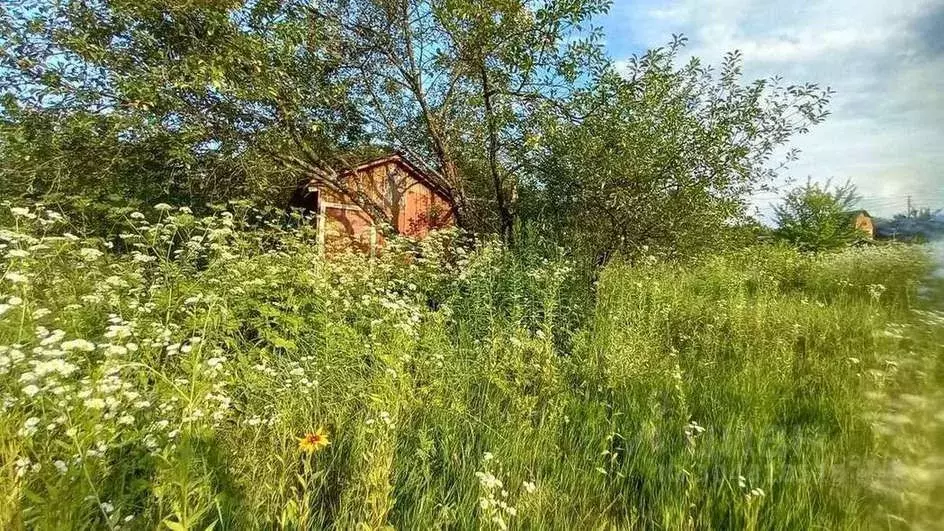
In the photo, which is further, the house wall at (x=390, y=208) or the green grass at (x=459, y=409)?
the house wall at (x=390, y=208)

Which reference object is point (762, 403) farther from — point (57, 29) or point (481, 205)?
point (57, 29)

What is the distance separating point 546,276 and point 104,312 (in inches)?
151

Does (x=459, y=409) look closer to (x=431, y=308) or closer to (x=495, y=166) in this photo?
(x=431, y=308)

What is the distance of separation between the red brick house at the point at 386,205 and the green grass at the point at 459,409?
574cm

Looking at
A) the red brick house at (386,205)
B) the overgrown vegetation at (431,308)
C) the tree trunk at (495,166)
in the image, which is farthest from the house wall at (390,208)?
the tree trunk at (495,166)

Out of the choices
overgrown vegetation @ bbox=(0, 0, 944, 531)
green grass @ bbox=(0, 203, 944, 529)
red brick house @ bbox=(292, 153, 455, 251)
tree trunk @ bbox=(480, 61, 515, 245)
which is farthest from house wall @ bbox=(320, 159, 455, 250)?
green grass @ bbox=(0, 203, 944, 529)

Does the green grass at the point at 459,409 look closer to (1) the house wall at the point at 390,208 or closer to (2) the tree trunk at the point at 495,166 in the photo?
(2) the tree trunk at the point at 495,166

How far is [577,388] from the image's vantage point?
358cm

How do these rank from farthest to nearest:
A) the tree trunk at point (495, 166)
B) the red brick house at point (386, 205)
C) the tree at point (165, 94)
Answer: the red brick house at point (386, 205) → the tree trunk at point (495, 166) → the tree at point (165, 94)

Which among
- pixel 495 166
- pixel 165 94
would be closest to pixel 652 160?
pixel 495 166

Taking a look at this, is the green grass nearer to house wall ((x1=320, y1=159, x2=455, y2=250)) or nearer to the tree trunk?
the tree trunk

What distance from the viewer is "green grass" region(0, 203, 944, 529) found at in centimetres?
→ 153

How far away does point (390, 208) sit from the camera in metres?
11.8

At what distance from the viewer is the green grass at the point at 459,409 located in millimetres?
1534
